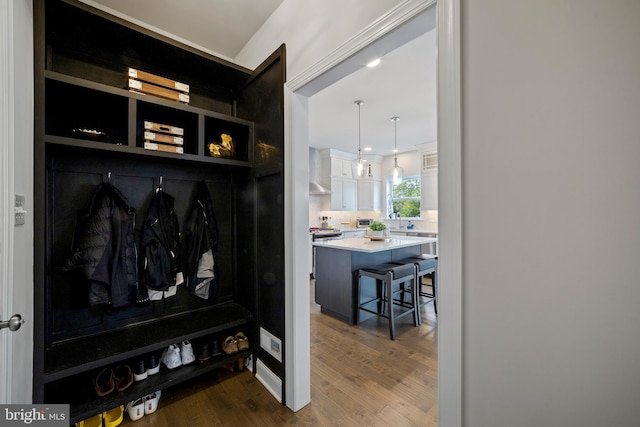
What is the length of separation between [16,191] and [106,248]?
66cm

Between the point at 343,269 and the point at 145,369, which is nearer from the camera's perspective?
the point at 145,369

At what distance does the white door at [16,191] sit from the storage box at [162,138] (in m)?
0.54

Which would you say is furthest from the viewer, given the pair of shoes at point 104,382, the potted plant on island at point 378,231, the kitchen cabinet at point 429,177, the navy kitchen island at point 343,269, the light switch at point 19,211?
the kitchen cabinet at point 429,177

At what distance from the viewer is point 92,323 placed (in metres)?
1.69

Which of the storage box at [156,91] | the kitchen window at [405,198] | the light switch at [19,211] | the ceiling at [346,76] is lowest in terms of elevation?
the light switch at [19,211]

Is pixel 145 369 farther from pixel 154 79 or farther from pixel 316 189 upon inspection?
pixel 316 189

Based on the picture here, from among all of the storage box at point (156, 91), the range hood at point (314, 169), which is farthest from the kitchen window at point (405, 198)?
the storage box at point (156, 91)

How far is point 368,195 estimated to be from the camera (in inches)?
255

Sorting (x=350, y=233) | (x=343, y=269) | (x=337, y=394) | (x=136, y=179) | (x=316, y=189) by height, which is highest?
(x=316, y=189)

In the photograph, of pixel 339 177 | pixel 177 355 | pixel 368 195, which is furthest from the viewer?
pixel 368 195

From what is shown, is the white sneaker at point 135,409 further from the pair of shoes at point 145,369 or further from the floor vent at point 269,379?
the floor vent at point 269,379

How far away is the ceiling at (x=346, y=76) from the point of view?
71.1 inches

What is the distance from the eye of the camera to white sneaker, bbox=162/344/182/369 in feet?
5.82

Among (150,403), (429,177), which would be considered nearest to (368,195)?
(429,177)
